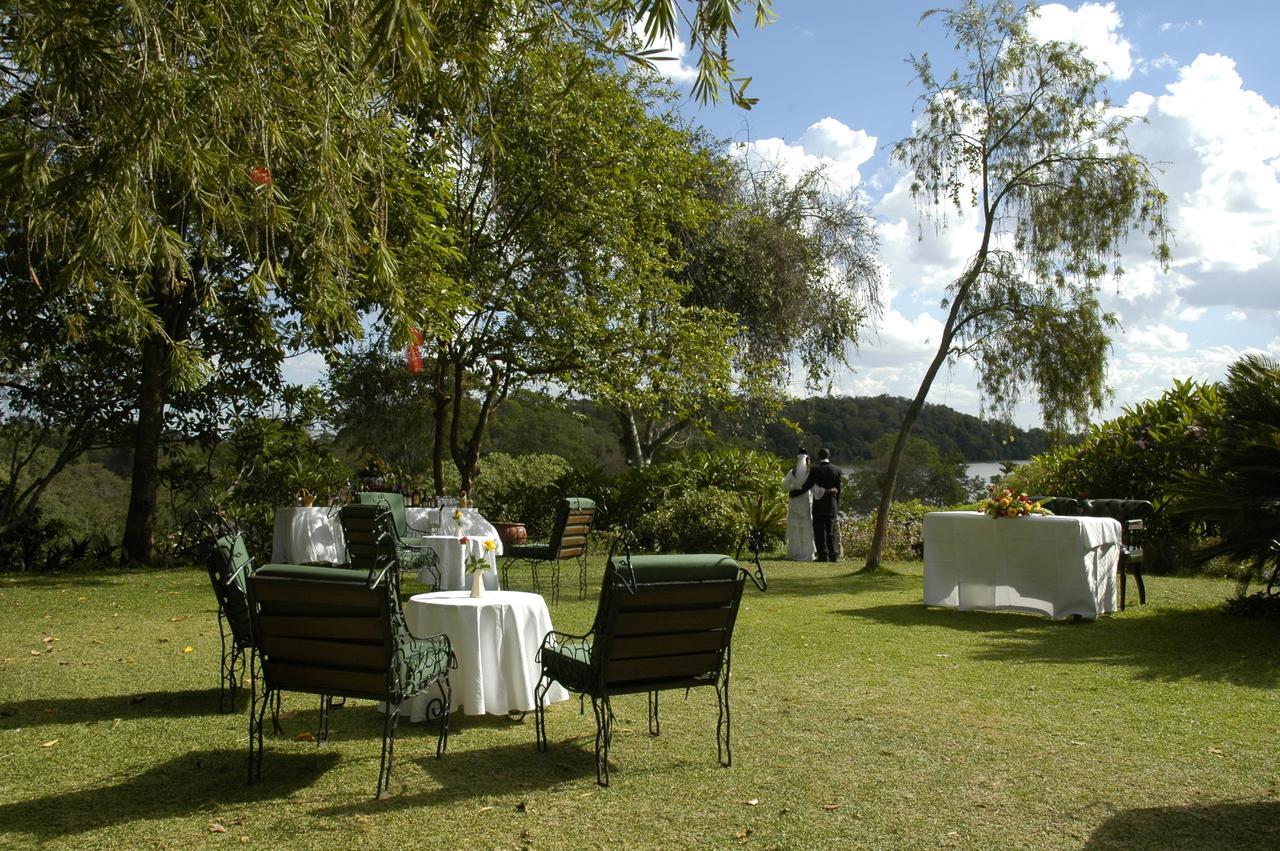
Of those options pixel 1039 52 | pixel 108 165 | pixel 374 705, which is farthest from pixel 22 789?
pixel 1039 52

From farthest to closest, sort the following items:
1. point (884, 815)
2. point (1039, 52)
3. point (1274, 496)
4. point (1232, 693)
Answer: point (1039, 52) < point (1274, 496) < point (1232, 693) < point (884, 815)

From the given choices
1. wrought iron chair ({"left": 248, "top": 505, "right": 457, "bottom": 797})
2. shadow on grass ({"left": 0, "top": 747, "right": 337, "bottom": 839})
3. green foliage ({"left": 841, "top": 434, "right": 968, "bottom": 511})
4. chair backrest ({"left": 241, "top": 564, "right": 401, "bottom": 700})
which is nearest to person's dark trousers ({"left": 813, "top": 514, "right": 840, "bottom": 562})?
green foliage ({"left": 841, "top": 434, "right": 968, "bottom": 511})

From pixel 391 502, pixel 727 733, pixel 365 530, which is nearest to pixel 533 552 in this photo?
pixel 365 530

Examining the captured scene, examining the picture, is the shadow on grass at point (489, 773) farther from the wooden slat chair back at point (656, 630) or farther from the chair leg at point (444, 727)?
the wooden slat chair back at point (656, 630)

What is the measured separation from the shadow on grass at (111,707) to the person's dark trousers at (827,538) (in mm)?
11597

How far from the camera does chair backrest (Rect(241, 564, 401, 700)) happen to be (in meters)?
4.31

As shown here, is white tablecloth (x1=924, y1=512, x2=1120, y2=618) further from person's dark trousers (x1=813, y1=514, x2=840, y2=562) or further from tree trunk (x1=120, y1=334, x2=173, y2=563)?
tree trunk (x1=120, y1=334, x2=173, y2=563)

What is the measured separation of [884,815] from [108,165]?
464cm

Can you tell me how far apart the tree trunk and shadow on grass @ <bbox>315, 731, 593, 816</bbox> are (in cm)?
1163

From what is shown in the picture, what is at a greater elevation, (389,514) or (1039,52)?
(1039,52)

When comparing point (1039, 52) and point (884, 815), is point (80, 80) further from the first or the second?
point (1039, 52)

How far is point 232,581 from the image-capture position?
5586mm

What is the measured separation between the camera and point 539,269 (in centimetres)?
1606

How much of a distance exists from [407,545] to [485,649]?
4584 millimetres
